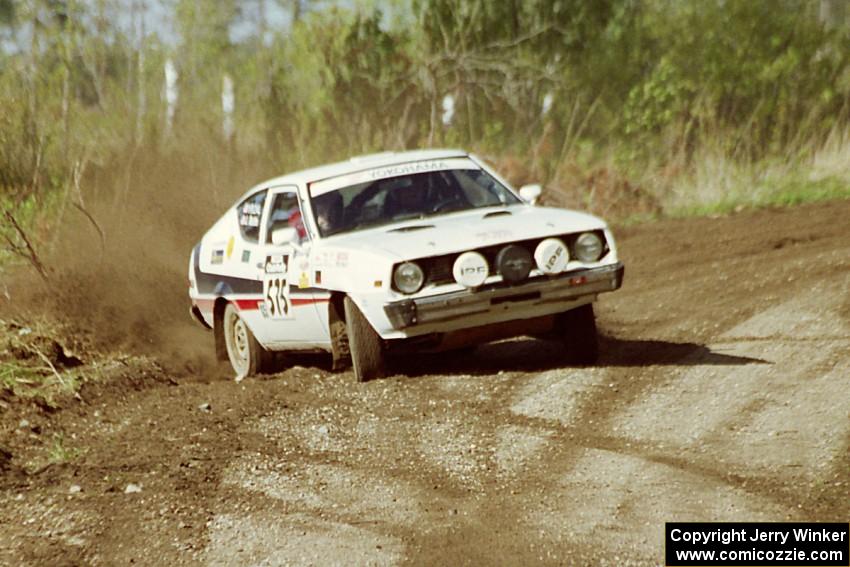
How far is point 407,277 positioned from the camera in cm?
862

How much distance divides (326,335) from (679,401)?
2401 mm

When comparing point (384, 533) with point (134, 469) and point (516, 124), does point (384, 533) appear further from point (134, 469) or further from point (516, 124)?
point (516, 124)

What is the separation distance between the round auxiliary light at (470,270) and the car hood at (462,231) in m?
0.09

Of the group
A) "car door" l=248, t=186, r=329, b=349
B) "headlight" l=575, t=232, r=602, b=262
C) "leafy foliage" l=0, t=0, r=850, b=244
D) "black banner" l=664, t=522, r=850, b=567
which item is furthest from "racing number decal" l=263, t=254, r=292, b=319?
"leafy foliage" l=0, t=0, r=850, b=244

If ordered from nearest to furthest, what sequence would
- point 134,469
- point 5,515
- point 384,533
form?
point 384,533 → point 5,515 → point 134,469

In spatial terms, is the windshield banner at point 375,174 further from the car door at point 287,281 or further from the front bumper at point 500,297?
the front bumper at point 500,297

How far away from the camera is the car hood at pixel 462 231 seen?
871cm

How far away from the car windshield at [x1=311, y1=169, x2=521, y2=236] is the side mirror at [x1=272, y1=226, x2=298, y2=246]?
0.17 m

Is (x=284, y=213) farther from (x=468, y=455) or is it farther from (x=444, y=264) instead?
(x=468, y=455)

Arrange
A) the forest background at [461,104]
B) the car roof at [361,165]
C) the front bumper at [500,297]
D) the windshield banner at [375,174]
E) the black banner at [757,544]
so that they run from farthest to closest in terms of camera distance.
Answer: the forest background at [461,104] → the car roof at [361,165] → the windshield banner at [375,174] → the front bumper at [500,297] → the black banner at [757,544]

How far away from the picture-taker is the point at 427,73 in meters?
20.9

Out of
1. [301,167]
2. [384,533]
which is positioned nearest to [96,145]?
[301,167]

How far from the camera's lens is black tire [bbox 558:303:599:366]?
9.32 meters

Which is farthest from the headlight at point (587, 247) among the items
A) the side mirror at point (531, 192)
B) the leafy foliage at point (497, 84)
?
the leafy foliage at point (497, 84)
